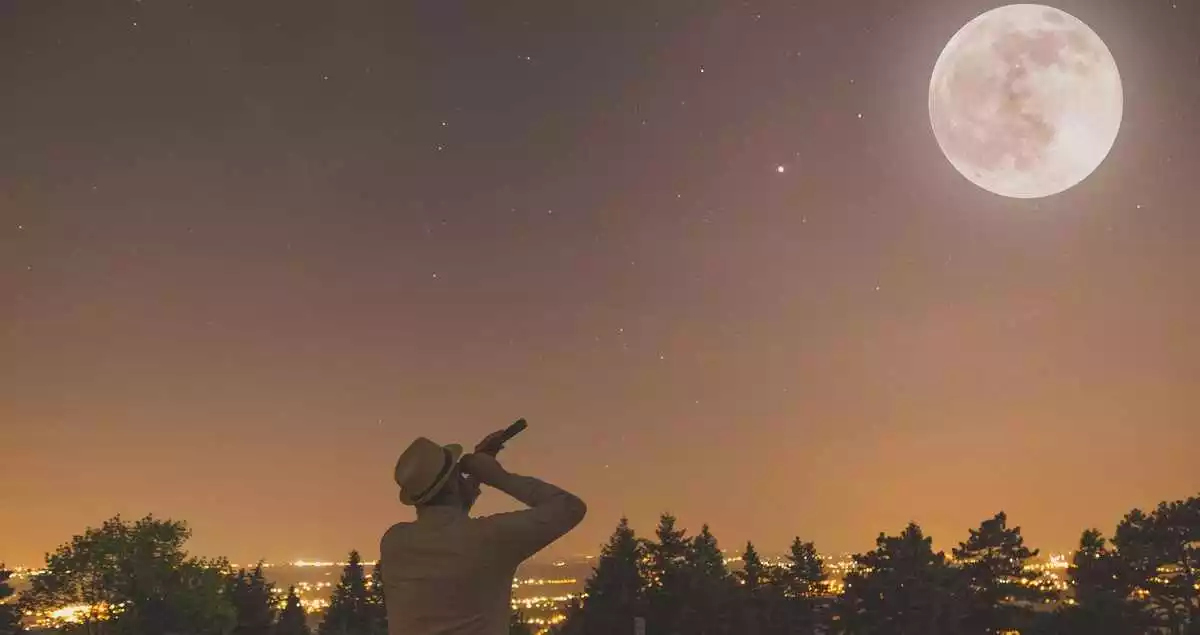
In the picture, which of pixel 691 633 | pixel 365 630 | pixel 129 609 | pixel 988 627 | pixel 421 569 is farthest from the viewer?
pixel 129 609

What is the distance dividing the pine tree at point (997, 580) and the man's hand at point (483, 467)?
3727 centimetres

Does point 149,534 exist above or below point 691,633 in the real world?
above

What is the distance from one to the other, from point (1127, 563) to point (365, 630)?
3815 cm

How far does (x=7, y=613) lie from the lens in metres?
46.4

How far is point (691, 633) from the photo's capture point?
3744 centimetres

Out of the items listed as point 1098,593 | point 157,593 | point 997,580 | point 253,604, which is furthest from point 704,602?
point 157,593

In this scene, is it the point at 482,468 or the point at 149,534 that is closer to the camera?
the point at 482,468

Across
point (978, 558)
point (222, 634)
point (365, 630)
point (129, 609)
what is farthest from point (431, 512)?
point (129, 609)

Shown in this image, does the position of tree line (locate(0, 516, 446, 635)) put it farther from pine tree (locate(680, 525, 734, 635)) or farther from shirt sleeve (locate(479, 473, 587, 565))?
shirt sleeve (locate(479, 473, 587, 565))

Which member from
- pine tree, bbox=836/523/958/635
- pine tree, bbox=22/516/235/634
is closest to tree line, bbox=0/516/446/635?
pine tree, bbox=22/516/235/634

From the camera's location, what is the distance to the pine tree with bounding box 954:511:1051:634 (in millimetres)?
34906

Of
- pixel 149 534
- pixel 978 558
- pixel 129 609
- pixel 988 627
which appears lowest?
pixel 988 627

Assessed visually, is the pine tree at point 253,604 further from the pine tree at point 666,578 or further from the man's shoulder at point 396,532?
the man's shoulder at point 396,532

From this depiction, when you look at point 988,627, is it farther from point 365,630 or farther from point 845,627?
point 365,630
